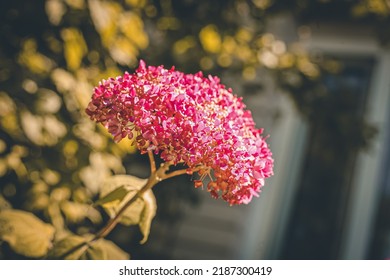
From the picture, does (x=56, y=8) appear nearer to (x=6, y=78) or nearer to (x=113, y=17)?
(x=113, y=17)

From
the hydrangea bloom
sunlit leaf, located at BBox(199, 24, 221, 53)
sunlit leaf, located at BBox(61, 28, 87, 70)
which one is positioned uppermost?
sunlit leaf, located at BBox(199, 24, 221, 53)

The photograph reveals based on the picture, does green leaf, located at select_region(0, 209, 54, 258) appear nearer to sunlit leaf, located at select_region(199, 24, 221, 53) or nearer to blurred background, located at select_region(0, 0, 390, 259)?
blurred background, located at select_region(0, 0, 390, 259)

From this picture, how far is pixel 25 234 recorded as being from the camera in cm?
122

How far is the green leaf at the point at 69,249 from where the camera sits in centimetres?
115

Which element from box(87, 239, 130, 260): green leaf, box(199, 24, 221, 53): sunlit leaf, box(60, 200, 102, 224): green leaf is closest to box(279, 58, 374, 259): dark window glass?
box(199, 24, 221, 53): sunlit leaf

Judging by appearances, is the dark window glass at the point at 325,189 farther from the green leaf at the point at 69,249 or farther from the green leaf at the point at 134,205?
the green leaf at the point at 69,249

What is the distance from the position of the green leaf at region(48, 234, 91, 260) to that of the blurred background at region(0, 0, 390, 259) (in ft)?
1.79

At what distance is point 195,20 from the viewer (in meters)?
2.12

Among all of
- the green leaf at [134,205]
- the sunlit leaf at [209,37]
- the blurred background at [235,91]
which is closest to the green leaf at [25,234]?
the green leaf at [134,205]

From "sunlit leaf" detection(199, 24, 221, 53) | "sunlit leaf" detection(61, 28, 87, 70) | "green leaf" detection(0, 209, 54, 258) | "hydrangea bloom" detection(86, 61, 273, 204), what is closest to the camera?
"hydrangea bloom" detection(86, 61, 273, 204)

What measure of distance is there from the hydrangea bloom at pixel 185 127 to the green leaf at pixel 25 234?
1.73 feet

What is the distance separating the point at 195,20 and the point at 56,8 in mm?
757

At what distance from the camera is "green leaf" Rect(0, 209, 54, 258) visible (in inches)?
47.6
